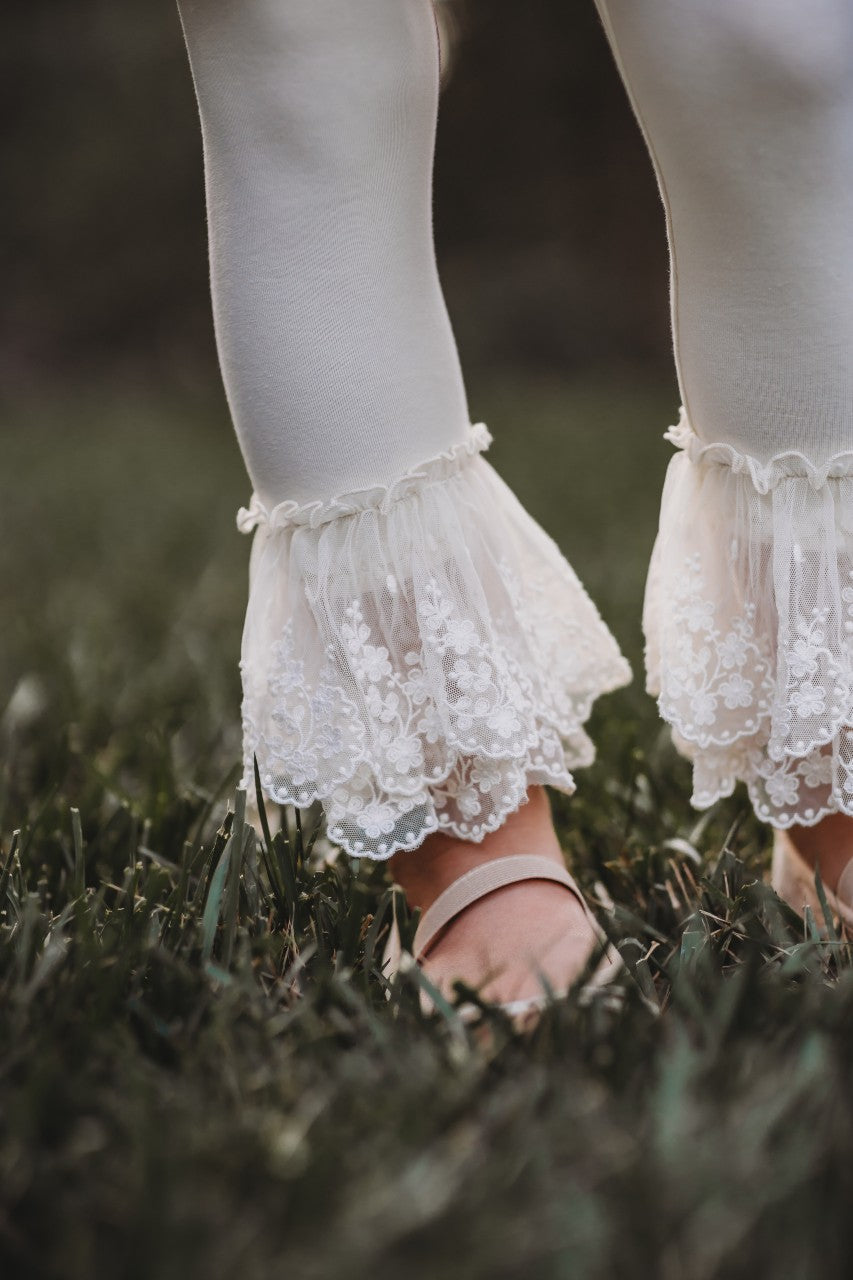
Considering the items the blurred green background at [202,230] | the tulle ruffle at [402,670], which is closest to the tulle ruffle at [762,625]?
the tulle ruffle at [402,670]

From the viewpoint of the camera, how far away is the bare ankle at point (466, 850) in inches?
34.3

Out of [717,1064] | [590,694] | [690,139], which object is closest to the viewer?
[717,1064]

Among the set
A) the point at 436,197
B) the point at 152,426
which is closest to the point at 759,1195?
the point at 152,426

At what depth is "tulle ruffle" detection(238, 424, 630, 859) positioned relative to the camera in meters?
0.82

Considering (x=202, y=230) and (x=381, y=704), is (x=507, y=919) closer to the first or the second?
(x=381, y=704)

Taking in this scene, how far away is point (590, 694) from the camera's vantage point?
98 cm

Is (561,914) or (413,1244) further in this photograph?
(561,914)

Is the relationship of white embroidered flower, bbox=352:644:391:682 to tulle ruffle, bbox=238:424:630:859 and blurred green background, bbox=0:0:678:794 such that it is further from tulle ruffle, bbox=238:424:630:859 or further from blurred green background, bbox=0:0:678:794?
blurred green background, bbox=0:0:678:794

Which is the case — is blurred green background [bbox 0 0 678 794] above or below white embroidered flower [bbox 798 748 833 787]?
above

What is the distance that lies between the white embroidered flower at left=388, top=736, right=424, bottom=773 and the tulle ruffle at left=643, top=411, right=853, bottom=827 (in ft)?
0.54

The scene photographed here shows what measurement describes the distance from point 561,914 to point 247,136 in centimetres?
53

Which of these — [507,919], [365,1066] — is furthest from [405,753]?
[365,1066]

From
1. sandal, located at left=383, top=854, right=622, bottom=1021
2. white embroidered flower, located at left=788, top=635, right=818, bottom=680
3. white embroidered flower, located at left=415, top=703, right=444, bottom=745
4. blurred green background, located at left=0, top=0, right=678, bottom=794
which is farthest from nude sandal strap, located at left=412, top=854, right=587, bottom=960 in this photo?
blurred green background, located at left=0, top=0, right=678, bottom=794

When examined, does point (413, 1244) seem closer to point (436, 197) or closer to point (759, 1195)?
point (759, 1195)
